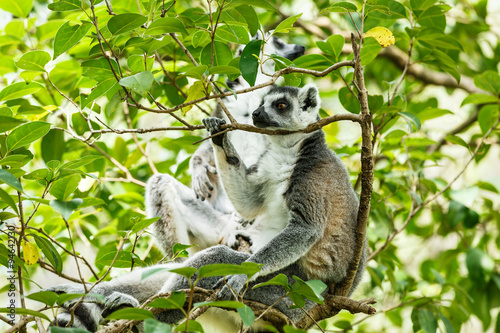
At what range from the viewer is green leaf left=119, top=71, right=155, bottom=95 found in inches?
95.0

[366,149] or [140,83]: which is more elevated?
[140,83]

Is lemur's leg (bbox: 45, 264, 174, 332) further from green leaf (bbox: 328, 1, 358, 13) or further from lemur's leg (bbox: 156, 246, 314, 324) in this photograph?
green leaf (bbox: 328, 1, 358, 13)

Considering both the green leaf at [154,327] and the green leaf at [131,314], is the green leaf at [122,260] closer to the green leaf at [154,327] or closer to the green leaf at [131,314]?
the green leaf at [131,314]

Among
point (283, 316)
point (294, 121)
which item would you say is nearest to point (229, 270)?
point (283, 316)

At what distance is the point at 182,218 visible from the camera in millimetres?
4395

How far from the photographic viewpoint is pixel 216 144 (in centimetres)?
392

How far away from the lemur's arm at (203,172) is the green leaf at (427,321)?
2137 millimetres

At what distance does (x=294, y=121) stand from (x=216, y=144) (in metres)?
0.75

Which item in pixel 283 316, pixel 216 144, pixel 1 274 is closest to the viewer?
pixel 283 316

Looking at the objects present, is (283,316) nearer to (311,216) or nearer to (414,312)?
(311,216)

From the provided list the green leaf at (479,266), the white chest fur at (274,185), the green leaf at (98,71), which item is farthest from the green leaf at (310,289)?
the green leaf at (479,266)

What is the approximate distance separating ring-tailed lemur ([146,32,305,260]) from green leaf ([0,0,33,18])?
5.55 ft

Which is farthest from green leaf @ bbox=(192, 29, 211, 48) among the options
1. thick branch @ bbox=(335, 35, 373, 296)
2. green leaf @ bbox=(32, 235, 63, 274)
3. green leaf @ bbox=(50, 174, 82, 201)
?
green leaf @ bbox=(32, 235, 63, 274)

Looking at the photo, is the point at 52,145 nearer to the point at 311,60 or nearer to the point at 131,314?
the point at 311,60
